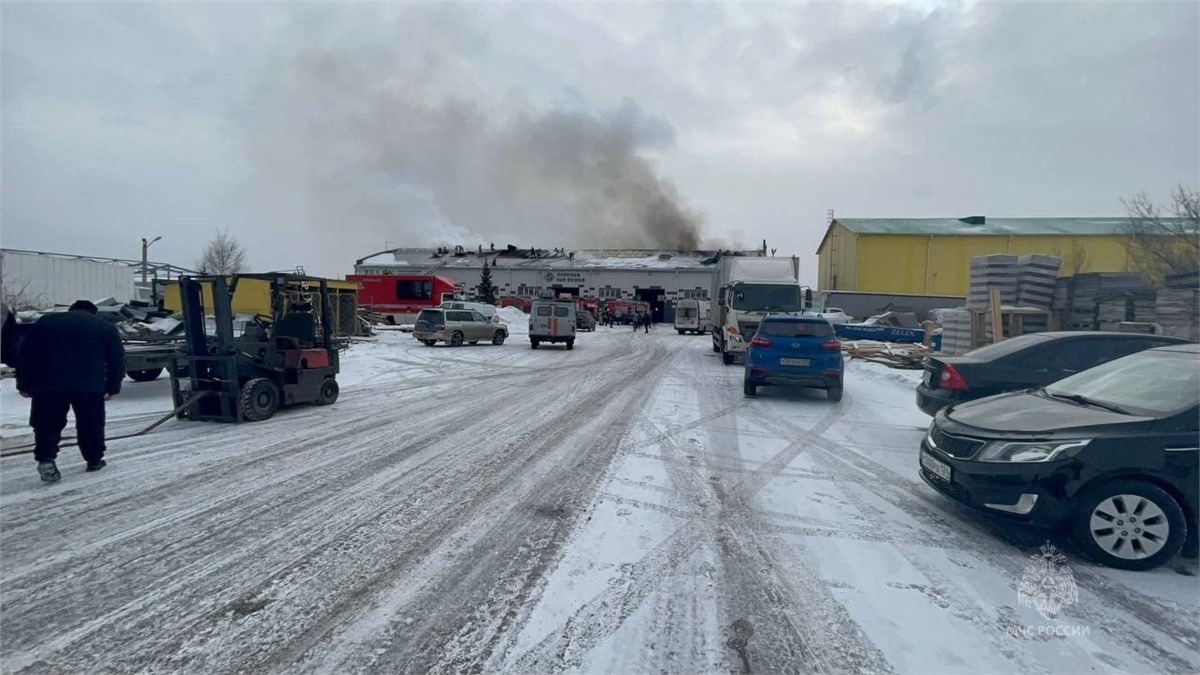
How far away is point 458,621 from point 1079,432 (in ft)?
14.5

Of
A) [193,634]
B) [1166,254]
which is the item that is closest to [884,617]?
[193,634]

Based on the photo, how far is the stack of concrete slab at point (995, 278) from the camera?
562 inches

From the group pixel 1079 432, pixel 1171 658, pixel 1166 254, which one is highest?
pixel 1166 254

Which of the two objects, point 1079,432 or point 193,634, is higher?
point 1079,432

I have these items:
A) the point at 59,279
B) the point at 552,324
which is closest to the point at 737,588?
the point at 552,324

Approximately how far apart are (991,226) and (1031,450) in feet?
188

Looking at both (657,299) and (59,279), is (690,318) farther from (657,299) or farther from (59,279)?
(59,279)

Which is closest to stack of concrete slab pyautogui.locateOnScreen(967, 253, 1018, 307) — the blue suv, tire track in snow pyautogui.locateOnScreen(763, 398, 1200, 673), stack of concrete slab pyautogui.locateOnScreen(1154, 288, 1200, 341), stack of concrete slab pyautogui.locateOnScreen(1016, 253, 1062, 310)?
stack of concrete slab pyautogui.locateOnScreen(1016, 253, 1062, 310)

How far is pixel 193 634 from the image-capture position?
10.8 feet

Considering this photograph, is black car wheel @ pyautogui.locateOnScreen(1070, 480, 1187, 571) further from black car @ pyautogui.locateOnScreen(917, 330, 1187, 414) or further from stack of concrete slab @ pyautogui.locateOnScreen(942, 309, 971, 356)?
stack of concrete slab @ pyautogui.locateOnScreen(942, 309, 971, 356)

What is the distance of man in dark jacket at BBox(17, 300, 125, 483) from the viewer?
237 inches

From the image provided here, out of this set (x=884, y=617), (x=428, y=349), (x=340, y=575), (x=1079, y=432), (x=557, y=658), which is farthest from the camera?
(x=428, y=349)

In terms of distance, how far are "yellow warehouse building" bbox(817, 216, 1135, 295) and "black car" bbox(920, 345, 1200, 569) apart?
50711mm

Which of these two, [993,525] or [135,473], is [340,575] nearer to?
[135,473]
